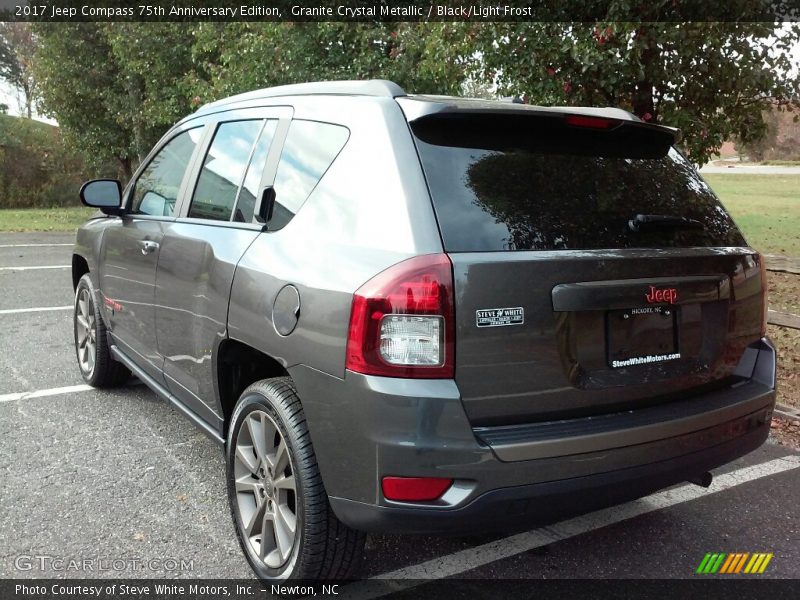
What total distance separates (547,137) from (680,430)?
112cm

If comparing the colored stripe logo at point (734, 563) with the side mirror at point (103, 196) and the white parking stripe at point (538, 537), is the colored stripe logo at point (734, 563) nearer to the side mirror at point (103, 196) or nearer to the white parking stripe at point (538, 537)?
the white parking stripe at point (538, 537)

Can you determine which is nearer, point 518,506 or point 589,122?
point 518,506

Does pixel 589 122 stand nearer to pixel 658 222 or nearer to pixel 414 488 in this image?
pixel 658 222

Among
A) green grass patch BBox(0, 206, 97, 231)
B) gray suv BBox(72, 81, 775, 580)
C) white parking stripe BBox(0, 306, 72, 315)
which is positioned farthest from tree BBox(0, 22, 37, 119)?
gray suv BBox(72, 81, 775, 580)

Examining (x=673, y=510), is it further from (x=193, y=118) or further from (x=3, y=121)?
(x=3, y=121)

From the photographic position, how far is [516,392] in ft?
7.27

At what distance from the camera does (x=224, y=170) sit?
3.36m

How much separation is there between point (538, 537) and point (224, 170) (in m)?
2.20

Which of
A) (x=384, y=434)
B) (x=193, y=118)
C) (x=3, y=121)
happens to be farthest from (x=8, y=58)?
(x=384, y=434)

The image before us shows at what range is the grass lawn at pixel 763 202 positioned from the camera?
14609 mm

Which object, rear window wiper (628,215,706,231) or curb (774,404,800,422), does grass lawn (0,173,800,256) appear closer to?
curb (774,404,800,422)

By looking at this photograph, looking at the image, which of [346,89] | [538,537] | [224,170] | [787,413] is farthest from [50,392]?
[787,413]

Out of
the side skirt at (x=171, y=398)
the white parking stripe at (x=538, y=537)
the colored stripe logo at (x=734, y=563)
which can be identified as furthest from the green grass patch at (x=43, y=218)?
the colored stripe logo at (x=734, y=563)

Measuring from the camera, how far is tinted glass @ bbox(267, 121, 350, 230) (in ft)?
8.69
